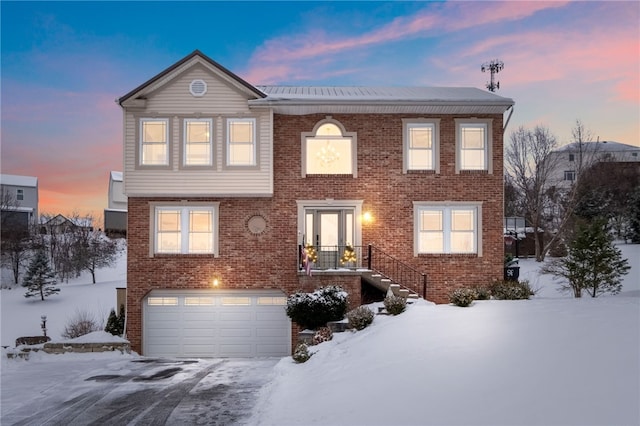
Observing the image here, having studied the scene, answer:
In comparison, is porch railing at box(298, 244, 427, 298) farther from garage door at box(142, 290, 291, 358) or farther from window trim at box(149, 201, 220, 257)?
window trim at box(149, 201, 220, 257)

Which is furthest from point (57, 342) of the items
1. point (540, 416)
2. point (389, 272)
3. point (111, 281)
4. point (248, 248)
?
point (111, 281)

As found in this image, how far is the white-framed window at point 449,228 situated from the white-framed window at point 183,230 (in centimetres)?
796

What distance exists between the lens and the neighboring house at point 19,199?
49562 mm

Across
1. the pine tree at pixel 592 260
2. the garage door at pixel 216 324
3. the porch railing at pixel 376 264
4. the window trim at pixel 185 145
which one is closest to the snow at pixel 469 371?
the porch railing at pixel 376 264

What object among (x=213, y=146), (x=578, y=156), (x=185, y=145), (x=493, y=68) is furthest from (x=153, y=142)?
(x=578, y=156)

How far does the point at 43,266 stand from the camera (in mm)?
33969

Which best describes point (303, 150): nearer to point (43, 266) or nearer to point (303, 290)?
point (303, 290)

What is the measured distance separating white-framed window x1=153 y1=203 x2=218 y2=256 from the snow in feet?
17.4

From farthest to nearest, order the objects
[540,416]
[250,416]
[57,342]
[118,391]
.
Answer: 1. [57,342]
2. [118,391]
3. [250,416]
4. [540,416]

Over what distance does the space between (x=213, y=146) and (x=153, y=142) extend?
89.9 inches

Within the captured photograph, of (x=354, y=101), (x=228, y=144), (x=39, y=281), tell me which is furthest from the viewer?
(x=39, y=281)

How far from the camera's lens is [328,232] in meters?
18.7

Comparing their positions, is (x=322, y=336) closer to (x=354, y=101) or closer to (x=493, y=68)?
(x=354, y=101)

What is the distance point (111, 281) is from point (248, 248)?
25995 mm
